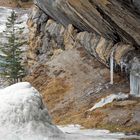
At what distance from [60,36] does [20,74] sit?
170 inches

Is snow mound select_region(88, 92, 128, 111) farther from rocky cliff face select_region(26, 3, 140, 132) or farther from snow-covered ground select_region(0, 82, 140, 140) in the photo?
snow-covered ground select_region(0, 82, 140, 140)

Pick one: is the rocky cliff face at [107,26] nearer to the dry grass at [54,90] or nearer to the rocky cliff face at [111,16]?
the rocky cliff face at [111,16]

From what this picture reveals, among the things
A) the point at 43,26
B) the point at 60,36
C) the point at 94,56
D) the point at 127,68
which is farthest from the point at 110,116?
the point at 43,26

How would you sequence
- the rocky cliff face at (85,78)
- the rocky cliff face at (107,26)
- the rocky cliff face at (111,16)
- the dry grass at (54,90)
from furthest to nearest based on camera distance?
1. the dry grass at (54,90)
2. the rocky cliff face at (85,78)
3. the rocky cliff face at (107,26)
4. the rocky cliff face at (111,16)

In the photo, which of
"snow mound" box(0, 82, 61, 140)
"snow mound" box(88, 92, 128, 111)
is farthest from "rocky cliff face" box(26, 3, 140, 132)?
"snow mound" box(0, 82, 61, 140)

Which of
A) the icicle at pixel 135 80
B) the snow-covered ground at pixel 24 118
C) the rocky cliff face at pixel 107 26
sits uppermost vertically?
the rocky cliff face at pixel 107 26

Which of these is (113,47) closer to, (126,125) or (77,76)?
(77,76)

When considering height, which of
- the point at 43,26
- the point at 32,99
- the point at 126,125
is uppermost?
the point at 43,26

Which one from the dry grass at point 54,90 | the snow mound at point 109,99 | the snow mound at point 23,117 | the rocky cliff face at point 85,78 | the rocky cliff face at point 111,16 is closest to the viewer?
the snow mound at point 23,117

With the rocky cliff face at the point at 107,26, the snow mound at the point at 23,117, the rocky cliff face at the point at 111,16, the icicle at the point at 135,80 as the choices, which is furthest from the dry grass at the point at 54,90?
the snow mound at the point at 23,117

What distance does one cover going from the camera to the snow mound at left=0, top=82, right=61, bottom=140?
11.1m

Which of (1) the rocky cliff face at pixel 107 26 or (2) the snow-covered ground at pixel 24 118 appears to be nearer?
(2) the snow-covered ground at pixel 24 118

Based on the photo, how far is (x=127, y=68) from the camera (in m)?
24.3

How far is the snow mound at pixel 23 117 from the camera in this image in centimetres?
1113
